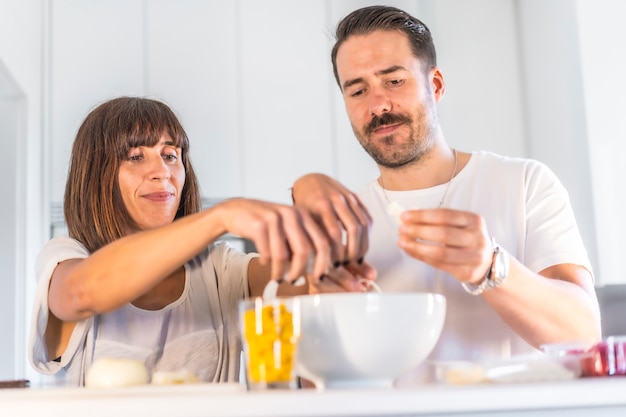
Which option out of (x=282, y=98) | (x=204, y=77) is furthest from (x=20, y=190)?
(x=282, y=98)

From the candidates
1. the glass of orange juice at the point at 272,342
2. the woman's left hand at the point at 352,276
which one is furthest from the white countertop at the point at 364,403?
the woman's left hand at the point at 352,276

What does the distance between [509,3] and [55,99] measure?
1882 millimetres

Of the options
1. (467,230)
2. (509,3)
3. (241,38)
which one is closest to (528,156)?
(509,3)

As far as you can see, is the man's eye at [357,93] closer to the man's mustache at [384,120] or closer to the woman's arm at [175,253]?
the man's mustache at [384,120]

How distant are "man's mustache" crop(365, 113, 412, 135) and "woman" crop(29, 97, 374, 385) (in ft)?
1.11

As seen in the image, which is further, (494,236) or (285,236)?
(494,236)

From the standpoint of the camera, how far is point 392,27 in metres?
1.63

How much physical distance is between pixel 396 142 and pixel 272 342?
A: 0.84 meters

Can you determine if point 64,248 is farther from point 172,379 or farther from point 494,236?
point 494,236

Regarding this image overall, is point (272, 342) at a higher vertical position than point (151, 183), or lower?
lower

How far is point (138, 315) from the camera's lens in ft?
4.52

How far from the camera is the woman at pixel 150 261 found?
942 mm

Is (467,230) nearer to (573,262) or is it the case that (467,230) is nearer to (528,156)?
(573,262)

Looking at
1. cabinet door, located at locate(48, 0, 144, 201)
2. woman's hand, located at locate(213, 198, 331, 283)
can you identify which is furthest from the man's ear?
cabinet door, located at locate(48, 0, 144, 201)
